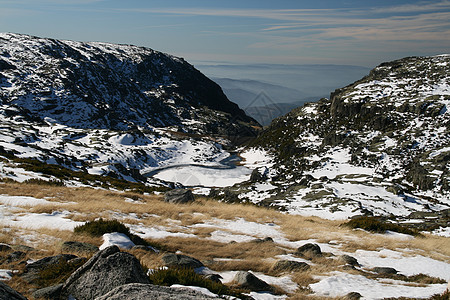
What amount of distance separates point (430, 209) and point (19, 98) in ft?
555

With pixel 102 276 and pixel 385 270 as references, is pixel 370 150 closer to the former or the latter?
pixel 385 270

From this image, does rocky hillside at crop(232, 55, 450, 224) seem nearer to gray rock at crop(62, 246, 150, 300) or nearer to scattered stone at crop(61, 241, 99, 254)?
scattered stone at crop(61, 241, 99, 254)

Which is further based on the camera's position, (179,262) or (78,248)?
(78,248)

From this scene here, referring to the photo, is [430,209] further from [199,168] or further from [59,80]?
[59,80]

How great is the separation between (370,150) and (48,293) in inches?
2995

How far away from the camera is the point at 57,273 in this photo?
6.12 metres

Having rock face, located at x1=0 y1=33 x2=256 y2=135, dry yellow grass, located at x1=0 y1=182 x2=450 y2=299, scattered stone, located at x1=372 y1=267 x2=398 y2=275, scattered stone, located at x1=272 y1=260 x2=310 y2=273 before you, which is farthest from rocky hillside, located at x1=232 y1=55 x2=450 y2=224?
rock face, located at x1=0 y1=33 x2=256 y2=135

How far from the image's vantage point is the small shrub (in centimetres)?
576

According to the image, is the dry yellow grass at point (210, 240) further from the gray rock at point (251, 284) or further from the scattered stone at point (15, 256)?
the gray rock at point (251, 284)

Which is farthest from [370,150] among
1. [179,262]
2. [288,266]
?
[179,262]

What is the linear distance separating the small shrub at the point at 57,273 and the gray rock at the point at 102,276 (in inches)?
25.9

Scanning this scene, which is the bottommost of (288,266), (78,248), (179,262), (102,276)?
(288,266)

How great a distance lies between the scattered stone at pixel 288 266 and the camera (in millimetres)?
8752

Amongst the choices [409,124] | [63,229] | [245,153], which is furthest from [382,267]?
[245,153]
